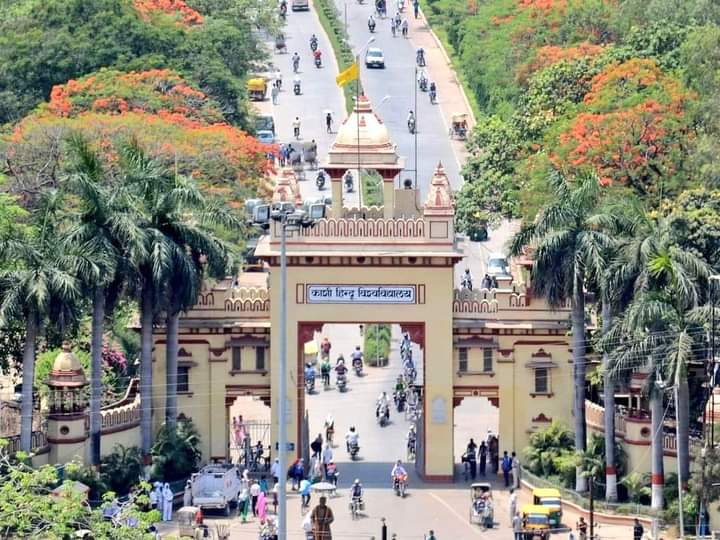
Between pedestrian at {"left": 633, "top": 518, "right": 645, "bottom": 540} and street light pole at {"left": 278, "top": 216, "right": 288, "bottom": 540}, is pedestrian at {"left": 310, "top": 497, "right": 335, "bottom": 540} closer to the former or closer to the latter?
street light pole at {"left": 278, "top": 216, "right": 288, "bottom": 540}

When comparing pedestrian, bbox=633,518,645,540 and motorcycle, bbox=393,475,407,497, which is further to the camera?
motorcycle, bbox=393,475,407,497

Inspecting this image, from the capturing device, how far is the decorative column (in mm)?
89625

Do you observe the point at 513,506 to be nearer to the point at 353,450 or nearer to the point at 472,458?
the point at 472,458

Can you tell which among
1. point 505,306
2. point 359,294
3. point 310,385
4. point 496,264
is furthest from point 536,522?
point 496,264

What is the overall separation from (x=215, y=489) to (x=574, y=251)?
12.1 metres

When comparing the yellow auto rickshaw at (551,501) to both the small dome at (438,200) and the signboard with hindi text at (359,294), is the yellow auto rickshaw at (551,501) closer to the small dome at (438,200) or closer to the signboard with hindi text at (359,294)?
the signboard with hindi text at (359,294)

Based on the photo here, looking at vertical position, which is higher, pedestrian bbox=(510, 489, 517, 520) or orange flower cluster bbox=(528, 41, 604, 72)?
orange flower cluster bbox=(528, 41, 604, 72)

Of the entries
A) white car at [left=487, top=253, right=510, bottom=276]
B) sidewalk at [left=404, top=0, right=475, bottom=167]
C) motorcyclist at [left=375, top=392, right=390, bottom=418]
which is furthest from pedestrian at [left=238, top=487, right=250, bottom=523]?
sidewalk at [left=404, top=0, right=475, bottom=167]

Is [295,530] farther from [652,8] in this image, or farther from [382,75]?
[382,75]

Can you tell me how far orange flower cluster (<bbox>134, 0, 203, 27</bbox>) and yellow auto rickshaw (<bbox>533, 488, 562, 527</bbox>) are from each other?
62.3m

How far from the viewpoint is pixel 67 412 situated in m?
89.9

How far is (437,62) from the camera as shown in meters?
170

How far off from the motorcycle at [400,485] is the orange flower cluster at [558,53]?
144ft

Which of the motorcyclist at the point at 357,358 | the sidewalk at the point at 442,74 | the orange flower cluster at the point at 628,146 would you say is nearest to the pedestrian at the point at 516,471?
the motorcyclist at the point at 357,358
